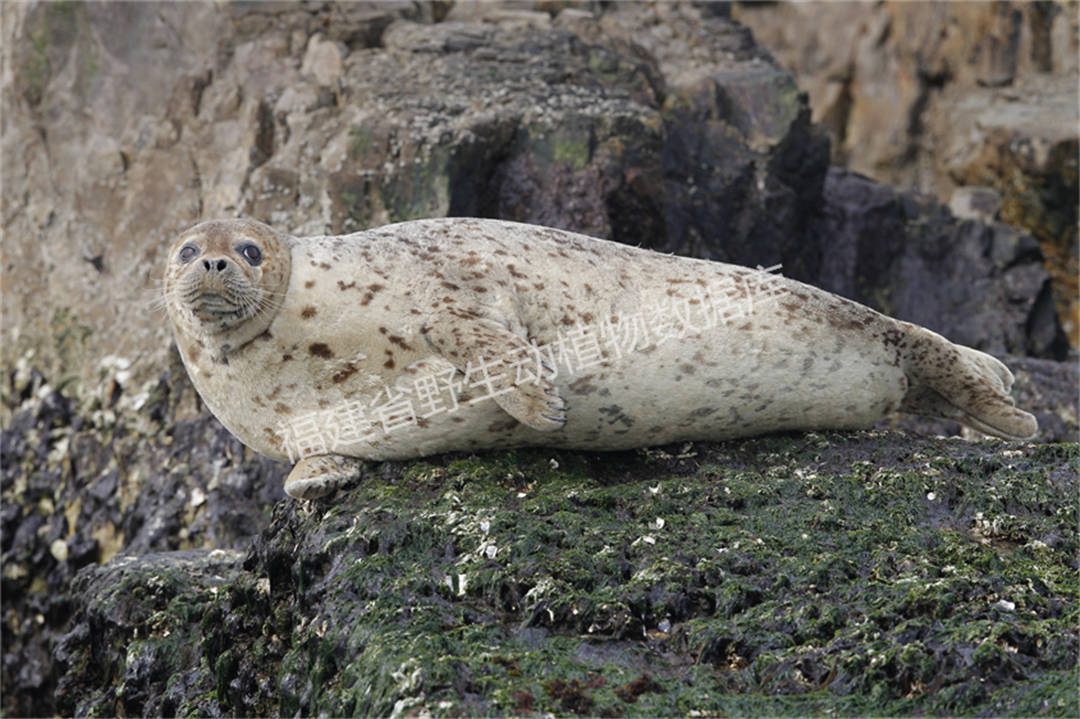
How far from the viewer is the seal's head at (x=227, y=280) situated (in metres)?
5.67

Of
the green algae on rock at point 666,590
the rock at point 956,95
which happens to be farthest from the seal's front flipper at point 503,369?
the rock at point 956,95

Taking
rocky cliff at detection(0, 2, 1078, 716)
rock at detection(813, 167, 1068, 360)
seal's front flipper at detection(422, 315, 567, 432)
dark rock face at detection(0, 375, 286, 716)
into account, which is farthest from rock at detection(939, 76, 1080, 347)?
seal's front flipper at detection(422, 315, 567, 432)

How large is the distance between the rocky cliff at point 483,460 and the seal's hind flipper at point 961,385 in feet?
1.46

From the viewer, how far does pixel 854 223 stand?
12.4m

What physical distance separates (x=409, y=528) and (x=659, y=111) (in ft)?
21.0

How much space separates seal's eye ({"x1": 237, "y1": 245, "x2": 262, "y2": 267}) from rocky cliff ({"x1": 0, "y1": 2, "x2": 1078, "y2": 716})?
3.47 ft

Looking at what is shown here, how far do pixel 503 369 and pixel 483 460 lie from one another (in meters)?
0.53

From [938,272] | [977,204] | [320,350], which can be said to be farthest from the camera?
[977,204]

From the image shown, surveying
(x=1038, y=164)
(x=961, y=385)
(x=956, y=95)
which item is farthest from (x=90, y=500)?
(x=956, y=95)

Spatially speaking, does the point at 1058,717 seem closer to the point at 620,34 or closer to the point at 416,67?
the point at 416,67

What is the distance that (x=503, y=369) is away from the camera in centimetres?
564

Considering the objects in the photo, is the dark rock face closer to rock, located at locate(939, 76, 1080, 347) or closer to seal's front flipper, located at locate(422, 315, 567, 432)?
seal's front flipper, located at locate(422, 315, 567, 432)

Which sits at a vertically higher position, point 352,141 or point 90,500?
point 352,141

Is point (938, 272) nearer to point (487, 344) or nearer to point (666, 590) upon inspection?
point (487, 344)
